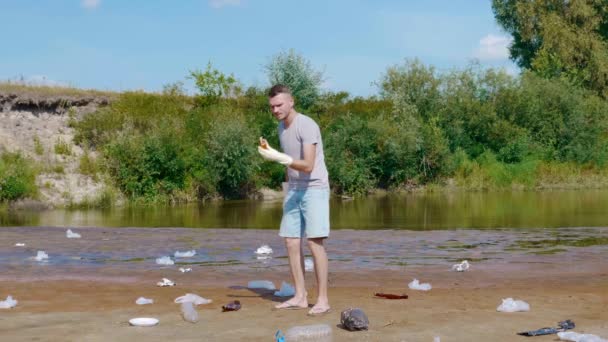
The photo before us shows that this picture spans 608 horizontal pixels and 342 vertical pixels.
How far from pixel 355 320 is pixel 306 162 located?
5.48 feet

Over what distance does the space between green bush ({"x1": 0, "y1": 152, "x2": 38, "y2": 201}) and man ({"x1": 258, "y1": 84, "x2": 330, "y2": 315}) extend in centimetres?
2831

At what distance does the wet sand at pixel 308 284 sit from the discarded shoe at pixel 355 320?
9 centimetres

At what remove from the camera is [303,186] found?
9.05 meters

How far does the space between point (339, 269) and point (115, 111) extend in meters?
31.4

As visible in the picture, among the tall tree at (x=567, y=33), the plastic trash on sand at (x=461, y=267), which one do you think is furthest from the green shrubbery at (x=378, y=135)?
the plastic trash on sand at (x=461, y=267)

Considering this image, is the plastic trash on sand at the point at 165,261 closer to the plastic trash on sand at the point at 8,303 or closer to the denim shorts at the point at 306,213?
the plastic trash on sand at the point at 8,303

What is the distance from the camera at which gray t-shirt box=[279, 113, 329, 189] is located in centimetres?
889

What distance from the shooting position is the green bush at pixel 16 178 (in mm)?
35188

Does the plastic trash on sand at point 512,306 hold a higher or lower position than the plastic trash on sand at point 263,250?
lower

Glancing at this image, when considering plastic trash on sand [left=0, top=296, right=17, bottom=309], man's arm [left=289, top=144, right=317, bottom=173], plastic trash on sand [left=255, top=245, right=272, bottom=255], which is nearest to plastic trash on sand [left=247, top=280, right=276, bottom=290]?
man's arm [left=289, top=144, right=317, bottom=173]

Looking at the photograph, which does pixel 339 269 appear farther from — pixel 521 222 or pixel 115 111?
pixel 115 111

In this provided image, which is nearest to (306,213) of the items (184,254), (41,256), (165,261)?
(165,261)

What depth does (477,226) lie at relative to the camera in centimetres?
2178

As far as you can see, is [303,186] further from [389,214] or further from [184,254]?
Result: [389,214]
